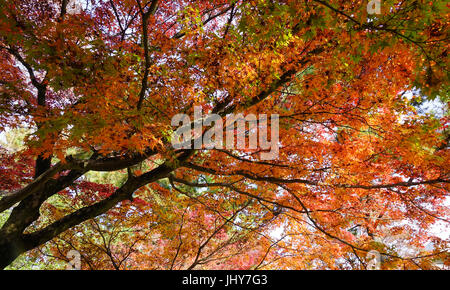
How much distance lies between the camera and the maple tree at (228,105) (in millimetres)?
2424

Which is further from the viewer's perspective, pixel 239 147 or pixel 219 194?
pixel 219 194

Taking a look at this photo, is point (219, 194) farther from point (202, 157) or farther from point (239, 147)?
point (239, 147)

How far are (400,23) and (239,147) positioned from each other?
3.16 metres

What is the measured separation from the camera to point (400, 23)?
5.93ft

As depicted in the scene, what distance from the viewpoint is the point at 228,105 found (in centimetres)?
455

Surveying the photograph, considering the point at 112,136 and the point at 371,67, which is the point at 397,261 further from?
the point at 112,136

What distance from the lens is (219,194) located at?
5910mm

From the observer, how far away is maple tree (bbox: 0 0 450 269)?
242 centimetres

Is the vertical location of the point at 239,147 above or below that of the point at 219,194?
above

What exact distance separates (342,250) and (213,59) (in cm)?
570

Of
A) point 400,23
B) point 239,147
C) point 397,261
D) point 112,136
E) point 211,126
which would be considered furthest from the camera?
point 239,147
